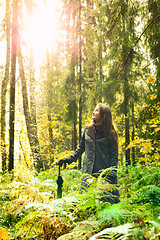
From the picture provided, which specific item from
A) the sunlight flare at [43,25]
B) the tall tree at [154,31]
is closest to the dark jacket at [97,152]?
the tall tree at [154,31]

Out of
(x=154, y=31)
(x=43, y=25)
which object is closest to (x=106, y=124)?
(x=154, y=31)

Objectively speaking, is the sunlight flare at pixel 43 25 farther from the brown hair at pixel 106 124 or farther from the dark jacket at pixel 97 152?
the dark jacket at pixel 97 152

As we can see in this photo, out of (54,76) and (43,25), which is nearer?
(54,76)

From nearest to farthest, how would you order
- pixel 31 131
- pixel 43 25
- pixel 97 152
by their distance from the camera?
1. pixel 97 152
2. pixel 31 131
3. pixel 43 25

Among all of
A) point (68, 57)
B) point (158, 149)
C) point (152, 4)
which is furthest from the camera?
point (68, 57)

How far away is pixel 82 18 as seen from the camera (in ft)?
35.4

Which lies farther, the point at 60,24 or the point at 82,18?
the point at 60,24

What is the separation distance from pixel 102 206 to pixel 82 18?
10.8 metres

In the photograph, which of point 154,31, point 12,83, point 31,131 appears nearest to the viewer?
point 154,31

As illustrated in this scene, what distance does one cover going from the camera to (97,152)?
3574mm

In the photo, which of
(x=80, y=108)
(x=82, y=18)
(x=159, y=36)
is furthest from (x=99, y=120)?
(x=82, y=18)

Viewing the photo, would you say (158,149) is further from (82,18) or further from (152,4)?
(82,18)

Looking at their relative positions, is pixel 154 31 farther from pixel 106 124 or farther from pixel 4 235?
pixel 4 235

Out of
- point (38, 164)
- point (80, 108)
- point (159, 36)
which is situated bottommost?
point (38, 164)
